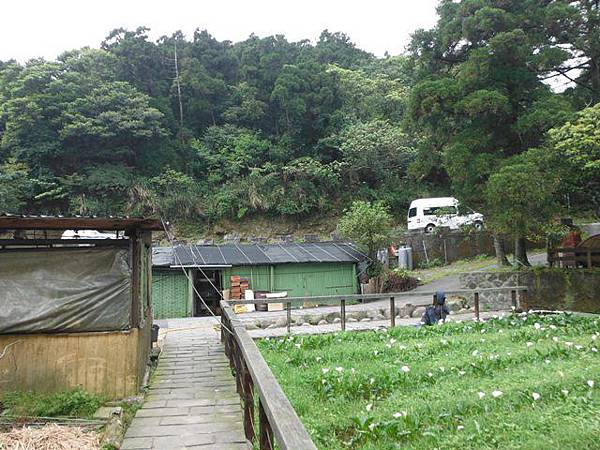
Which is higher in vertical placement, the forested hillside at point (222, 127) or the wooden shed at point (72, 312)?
the forested hillside at point (222, 127)

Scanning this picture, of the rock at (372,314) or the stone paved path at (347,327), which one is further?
the rock at (372,314)

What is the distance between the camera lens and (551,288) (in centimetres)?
1445

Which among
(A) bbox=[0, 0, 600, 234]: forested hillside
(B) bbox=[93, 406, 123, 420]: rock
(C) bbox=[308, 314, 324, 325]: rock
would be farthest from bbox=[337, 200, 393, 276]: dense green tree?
(B) bbox=[93, 406, 123, 420]: rock

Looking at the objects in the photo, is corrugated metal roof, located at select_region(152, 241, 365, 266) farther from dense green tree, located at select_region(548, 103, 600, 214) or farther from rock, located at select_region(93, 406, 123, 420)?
rock, located at select_region(93, 406, 123, 420)

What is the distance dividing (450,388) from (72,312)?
490 cm

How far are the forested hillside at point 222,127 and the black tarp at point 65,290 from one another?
1288cm

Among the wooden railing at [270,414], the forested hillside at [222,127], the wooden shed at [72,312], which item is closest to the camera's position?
the wooden railing at [270,414]

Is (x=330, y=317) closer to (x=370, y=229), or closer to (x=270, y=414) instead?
(x=370, y=229)

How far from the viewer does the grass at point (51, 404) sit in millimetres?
5711

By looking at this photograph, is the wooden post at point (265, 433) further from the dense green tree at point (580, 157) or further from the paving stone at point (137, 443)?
the dense green tree at point (580, 157)

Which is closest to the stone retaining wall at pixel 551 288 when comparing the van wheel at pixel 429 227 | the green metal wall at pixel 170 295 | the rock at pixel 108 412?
the van wheel at pixel 429 227

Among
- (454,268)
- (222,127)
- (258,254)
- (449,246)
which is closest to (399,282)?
(454,268)

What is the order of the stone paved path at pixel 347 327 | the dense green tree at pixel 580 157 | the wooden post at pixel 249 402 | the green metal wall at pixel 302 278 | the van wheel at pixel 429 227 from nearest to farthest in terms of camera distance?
the wooden post at pixel 249 402
the stone paved path at pixel 347 327
the dense green tree at pixel 580 157
the green metal wall at pixel 302 278
the van wheel at pixel 429 227

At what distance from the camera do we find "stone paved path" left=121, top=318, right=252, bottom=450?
4.57 metres
